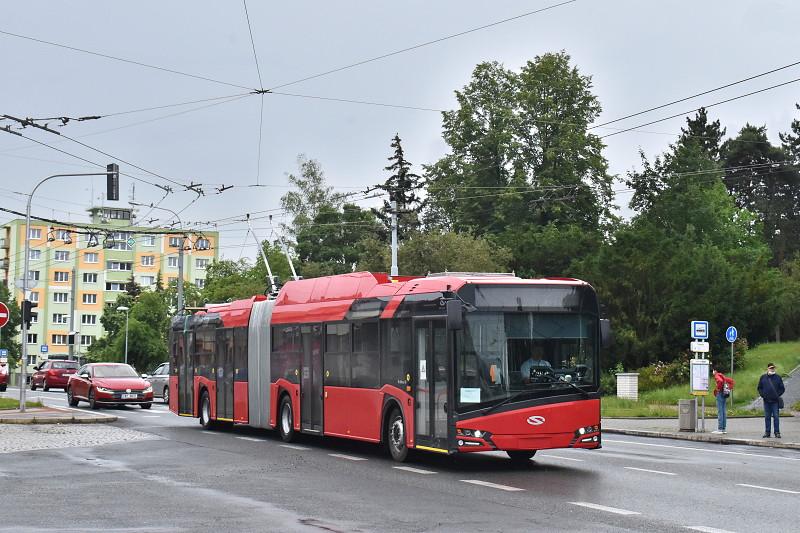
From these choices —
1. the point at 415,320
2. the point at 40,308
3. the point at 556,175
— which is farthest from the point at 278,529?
the point at 40,308

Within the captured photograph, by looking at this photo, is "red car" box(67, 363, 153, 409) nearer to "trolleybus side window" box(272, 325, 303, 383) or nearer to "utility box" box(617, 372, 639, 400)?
"trolleybus side window" box(272, 325, 303, 383)

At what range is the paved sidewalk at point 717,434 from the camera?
2670 centimetres

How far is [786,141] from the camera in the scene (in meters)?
104

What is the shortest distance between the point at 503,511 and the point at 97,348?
3427 inches

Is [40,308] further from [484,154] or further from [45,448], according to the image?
[45,448]

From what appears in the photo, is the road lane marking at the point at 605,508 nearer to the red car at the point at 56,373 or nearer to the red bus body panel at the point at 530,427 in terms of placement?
the red bus body panel at the point at 530,427

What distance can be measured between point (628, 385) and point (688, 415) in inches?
552

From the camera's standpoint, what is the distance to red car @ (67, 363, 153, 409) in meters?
39.5

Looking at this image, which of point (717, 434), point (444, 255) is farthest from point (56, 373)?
point (717, 434)

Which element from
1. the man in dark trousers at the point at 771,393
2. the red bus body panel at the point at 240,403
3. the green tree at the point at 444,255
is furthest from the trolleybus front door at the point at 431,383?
the green tree at the point at 444,255

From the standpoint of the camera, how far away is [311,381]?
23250 mm

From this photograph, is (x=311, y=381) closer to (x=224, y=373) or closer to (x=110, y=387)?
(x=224, y=373)

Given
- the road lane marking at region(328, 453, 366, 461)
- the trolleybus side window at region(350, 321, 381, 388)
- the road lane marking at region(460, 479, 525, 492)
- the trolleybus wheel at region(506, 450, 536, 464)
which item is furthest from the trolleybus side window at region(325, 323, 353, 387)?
the road lane marking at region(460, 479, 525, 492)

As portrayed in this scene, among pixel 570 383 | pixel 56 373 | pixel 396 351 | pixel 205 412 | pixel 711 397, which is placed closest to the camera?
pixel 570 383
